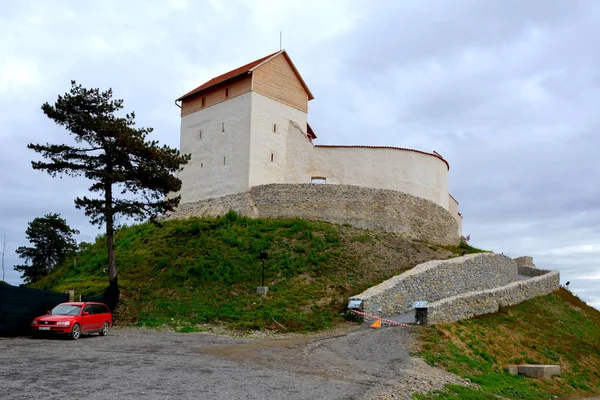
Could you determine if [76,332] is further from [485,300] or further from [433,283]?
[485,300]

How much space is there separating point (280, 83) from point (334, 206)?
9.16 m

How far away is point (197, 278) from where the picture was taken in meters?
24.6

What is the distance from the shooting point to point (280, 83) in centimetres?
3475

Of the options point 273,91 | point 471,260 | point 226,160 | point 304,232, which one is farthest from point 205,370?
point 273,91

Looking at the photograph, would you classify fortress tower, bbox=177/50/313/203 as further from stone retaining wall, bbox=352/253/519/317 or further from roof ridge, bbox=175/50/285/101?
stone retaining wall, bbox=352/253/519/317

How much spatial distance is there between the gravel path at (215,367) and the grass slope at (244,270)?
2.93 metres

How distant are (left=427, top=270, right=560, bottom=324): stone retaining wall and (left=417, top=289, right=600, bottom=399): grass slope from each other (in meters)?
0.36

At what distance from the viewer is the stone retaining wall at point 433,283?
2189 cm

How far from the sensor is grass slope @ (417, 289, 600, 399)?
16.3m

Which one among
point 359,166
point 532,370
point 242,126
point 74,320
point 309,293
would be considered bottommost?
point 532,370

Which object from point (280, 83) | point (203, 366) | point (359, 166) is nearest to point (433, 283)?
point (359, 166)

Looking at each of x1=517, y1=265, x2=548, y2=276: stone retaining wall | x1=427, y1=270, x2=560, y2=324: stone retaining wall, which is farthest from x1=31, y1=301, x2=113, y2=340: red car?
x1=517, y1=265, x2=548, y2=276: stone retaining wall

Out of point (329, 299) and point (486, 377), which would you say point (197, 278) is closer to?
point (329, 299)

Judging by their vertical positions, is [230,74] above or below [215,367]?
above
